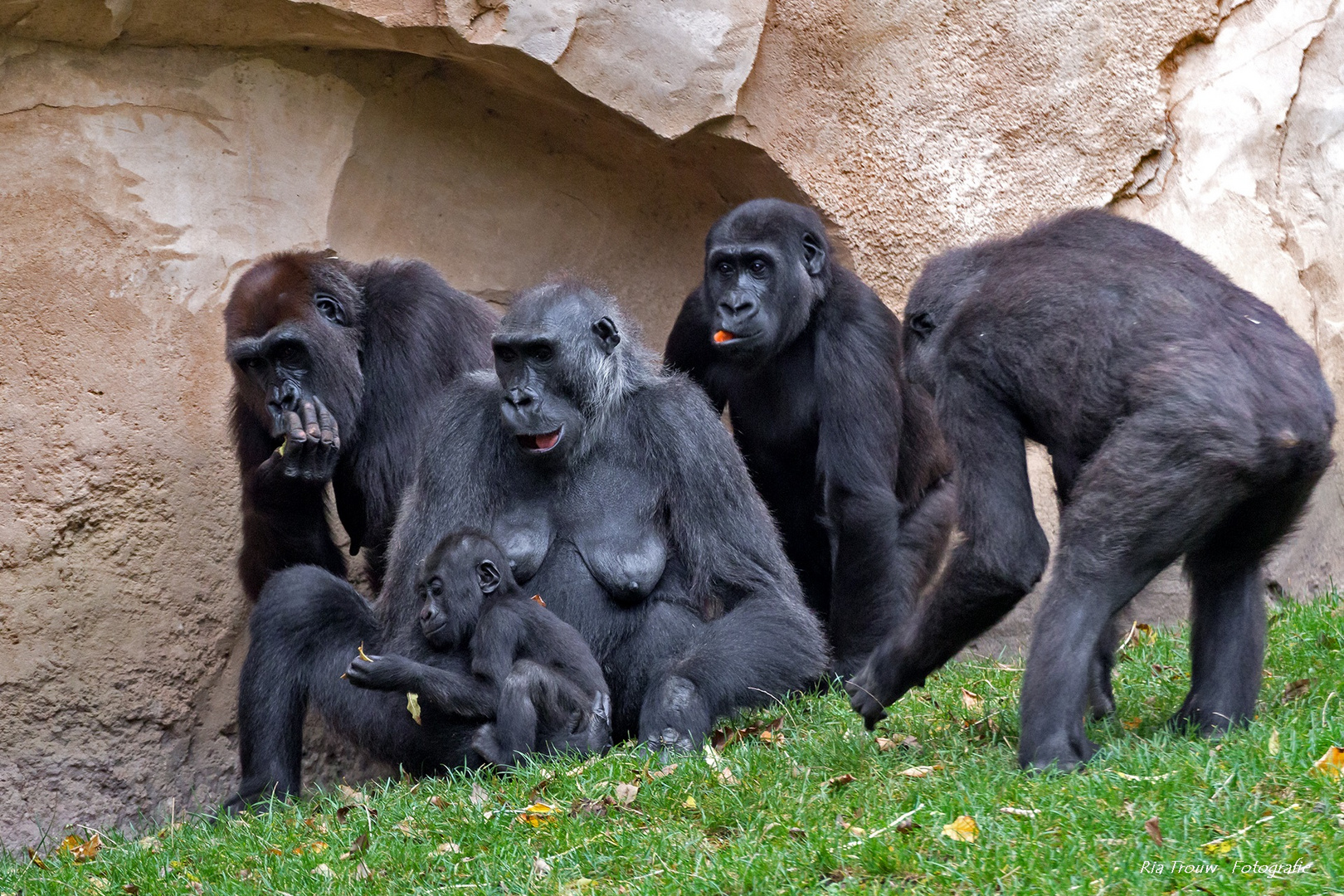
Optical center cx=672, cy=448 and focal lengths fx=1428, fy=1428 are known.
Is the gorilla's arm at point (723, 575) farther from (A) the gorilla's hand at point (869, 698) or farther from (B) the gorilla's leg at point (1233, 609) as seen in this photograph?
(B) the gorilla's leg at point (1233, 609)

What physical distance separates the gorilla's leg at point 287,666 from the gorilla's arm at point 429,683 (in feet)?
2.02

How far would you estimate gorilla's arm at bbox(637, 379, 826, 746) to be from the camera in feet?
17.9

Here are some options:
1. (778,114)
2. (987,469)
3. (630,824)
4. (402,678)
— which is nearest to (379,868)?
(630,824)

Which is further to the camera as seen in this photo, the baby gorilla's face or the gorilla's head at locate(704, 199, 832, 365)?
the gorilla's head at locate(704, 199, 832, 365)

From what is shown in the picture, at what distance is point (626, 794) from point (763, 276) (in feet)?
10.5

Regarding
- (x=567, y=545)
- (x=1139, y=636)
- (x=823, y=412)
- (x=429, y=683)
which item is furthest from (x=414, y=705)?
(x=1139, y=636)

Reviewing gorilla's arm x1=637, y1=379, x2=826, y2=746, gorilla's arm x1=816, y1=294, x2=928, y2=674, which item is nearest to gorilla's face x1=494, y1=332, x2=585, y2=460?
gorilla's arm x1=637, y1=379, x2=826, y2=746

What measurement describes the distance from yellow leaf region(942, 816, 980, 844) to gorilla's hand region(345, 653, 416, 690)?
233 cm

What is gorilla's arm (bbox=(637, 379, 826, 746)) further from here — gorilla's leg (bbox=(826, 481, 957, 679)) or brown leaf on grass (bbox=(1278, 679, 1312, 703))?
brown leaf on grass (bbox=(1278, 679, 1312, 703))

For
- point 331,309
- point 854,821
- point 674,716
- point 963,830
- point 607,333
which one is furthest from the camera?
point 331,309

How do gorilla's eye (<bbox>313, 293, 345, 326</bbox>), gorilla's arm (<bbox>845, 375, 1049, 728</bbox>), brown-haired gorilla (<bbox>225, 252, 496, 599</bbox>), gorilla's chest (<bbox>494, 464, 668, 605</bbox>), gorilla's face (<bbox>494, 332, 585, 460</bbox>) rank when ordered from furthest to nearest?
1. gorilla's eye (<bbox>313, 293, 345, 326</bbox>)
2. brown-haired gorilla (<bbox>225, 252, 496, 599</bbox>)
3. gorilla's chest (<bbox>494, 464, 668, 605</bbox>)
4. gorilla's face (<bbox>494, 332, 585, 460</bbox>)
5. gorilla's arm (<bbox>845, 375, 1049, 728</bbox>)

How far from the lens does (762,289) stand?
22.4 ft

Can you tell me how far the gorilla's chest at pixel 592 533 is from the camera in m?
5.72

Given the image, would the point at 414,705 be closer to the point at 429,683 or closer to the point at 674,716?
the point at 429,683
